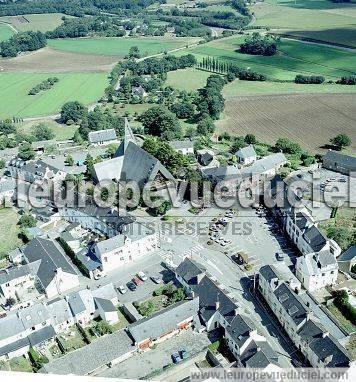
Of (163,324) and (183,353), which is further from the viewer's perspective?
(163,324)

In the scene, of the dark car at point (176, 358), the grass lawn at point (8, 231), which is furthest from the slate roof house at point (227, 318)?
the grass lawn at point (8, 231)

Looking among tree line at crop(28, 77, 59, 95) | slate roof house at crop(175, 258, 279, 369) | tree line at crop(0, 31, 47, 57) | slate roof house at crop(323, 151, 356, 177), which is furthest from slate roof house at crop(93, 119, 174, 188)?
tree line at crop(0, 31, 47, 57)

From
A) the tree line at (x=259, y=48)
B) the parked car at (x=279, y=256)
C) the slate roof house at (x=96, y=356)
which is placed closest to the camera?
the slate roof house at (x=96, y=356)

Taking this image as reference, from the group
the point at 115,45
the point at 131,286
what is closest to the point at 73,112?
the point at 131,286

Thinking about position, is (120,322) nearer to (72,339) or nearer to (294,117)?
(72,339)

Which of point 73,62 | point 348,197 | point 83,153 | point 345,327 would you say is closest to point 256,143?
point 348,197

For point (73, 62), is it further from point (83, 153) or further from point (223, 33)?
point (83, 153)

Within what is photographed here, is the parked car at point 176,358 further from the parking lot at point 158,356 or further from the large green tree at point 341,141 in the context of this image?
the large green tree at point 341,141
